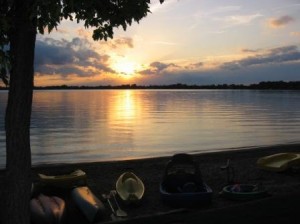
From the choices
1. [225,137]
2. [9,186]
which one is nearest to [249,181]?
[9,186]

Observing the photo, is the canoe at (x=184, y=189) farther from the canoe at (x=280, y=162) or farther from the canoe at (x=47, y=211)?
the canoe at (x=280, y=162)

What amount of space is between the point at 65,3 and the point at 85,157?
22.1 metres

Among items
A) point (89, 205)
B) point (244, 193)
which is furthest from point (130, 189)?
point (244, 193)

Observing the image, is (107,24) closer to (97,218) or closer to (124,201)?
(97,218)

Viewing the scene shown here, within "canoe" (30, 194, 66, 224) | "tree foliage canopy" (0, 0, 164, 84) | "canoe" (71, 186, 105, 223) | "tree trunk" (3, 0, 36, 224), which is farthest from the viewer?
"canoe" (71, 186, 105, 223)

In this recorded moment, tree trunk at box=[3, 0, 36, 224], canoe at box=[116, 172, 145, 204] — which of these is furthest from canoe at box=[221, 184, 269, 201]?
tree trunk at box=[3, 0, 36, 224]

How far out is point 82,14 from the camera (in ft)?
19.0

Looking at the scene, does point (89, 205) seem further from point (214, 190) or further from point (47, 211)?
point (214, 190)

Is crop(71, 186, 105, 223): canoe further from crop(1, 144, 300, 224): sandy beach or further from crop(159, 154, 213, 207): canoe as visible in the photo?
crop(159, 154, 213, 207): canoe

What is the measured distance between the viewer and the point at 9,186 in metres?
6.44

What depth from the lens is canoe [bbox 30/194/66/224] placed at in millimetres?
10461

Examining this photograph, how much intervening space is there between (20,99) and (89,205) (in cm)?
571

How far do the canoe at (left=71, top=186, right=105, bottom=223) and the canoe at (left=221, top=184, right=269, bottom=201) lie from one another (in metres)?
3.77

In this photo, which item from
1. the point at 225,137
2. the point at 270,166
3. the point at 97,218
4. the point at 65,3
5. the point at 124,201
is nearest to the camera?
the point at 65,3
